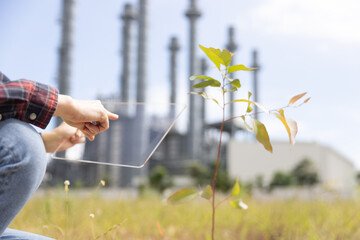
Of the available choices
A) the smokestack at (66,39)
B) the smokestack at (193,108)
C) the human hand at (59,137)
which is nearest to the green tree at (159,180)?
the smokestack at (193,108)

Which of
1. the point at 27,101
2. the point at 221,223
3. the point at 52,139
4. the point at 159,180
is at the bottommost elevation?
the point at 159,180

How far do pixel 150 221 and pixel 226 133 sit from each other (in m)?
23.6

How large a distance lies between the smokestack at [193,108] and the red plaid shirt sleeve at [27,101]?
19.4 m

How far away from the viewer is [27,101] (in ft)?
2.17

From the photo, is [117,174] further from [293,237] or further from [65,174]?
[293,237]

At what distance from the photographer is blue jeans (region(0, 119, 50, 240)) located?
607 mm

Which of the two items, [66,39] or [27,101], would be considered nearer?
[27,101]

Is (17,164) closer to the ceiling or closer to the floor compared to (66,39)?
closer to the floor

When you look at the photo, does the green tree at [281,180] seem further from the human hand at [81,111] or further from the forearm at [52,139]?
the human hand at [81,111]

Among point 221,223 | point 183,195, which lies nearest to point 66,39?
point 221,223

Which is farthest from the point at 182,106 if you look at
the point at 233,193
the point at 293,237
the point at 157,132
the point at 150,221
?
the point at 150,221

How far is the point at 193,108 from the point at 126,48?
4.84 m

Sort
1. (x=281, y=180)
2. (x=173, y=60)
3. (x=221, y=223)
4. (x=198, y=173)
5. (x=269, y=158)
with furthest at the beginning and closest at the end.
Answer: (x=269, y=158) < (x=173, y=60) < (x=281, y=180) < (x=198, y=173) < (x=221, y=223)

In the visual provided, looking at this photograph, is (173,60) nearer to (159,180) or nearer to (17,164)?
(159,180)
